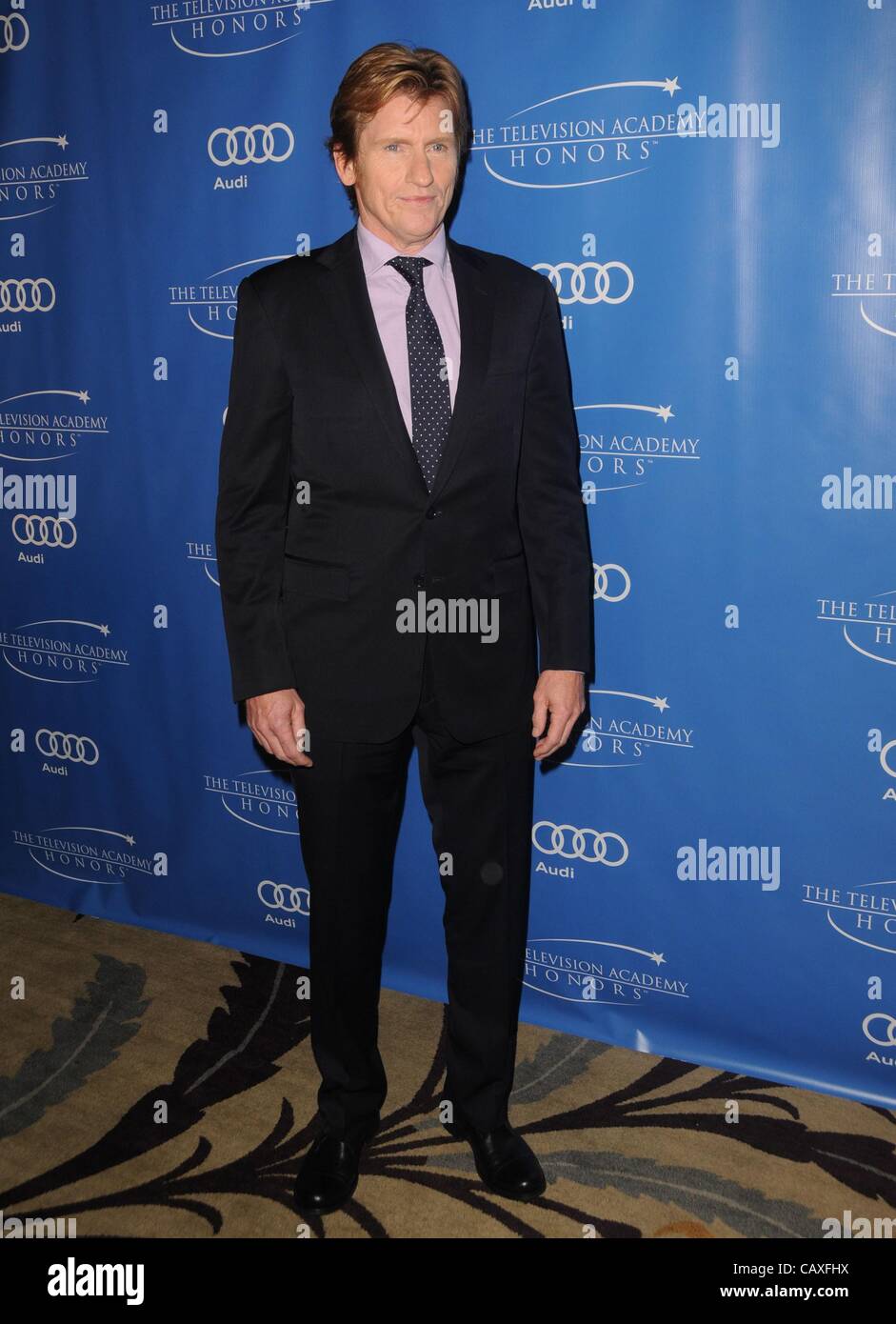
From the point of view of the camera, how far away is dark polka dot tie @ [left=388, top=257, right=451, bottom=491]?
6.56 ft

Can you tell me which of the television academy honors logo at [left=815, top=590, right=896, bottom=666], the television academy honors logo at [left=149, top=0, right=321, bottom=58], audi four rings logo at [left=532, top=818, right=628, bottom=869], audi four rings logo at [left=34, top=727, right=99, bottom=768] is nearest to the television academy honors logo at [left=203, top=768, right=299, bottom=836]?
audi four rings logo at [left=34, top=727, right=99, bottom=768]

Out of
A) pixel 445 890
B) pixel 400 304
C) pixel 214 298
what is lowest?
pixel 445 890

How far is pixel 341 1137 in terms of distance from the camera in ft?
7.34

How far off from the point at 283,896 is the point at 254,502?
146 centimetres

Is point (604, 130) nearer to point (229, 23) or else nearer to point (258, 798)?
point (229, 23)

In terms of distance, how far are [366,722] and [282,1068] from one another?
3.39 ft

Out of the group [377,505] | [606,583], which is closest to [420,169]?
[377,505]

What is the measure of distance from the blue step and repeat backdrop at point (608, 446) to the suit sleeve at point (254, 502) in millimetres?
599

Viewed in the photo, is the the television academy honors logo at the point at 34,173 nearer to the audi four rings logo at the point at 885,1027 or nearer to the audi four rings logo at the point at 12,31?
the audi four rings logo at the point at 12,31

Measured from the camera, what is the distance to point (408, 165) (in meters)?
1.93

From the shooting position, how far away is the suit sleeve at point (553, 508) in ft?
6.92

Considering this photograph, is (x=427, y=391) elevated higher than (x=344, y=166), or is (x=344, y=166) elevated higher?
(x=344, y=166)

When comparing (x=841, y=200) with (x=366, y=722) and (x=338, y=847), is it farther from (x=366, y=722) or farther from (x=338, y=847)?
(x=338, y=847)

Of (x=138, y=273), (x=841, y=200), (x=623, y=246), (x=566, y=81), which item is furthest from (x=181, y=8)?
(x=841, y=200)
